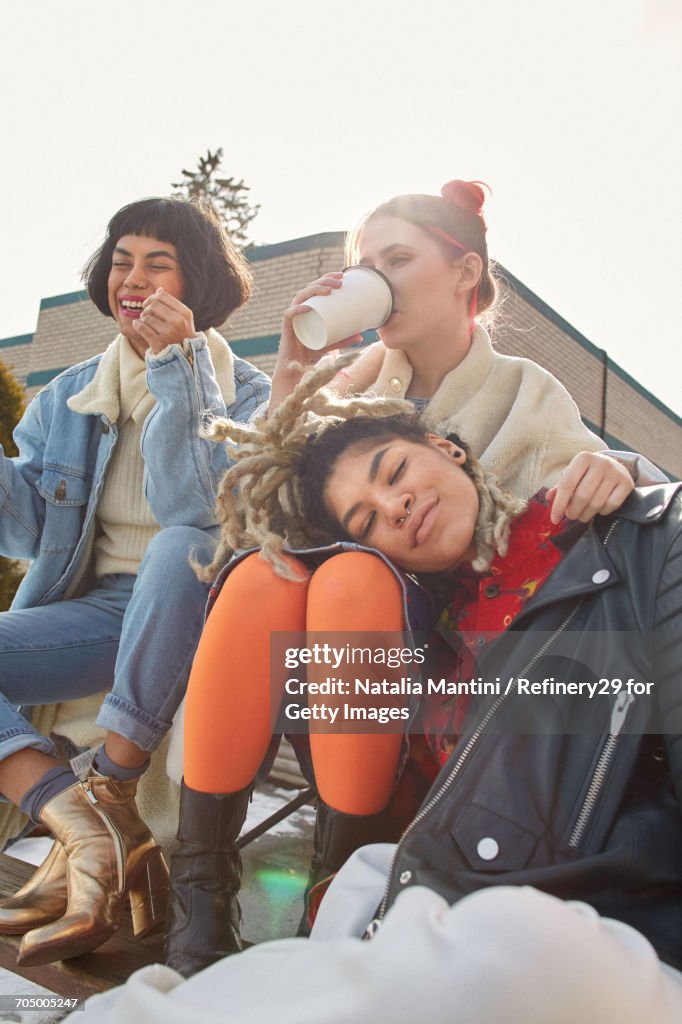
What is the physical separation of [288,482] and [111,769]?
520mm

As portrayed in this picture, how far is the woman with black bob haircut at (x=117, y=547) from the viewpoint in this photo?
3.75ft

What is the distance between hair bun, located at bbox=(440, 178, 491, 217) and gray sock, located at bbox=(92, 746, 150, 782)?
1.13 metres

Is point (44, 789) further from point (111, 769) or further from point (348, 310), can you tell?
point (348, 310)

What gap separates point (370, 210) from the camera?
152 cm

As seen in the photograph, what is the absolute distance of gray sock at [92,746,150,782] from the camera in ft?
4.05

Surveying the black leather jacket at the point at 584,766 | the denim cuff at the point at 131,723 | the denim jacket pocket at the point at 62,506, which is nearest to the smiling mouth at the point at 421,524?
the black leather jacket at the point at 584,766

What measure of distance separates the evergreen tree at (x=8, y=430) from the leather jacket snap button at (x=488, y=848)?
4.05m

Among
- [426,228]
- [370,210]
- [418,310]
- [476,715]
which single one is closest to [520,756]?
[476,715]

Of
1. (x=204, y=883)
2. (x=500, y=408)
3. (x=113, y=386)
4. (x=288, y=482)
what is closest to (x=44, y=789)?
(x=204, y=883)

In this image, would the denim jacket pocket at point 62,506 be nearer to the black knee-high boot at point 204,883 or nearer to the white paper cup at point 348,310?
the white paper cup at point 348,310

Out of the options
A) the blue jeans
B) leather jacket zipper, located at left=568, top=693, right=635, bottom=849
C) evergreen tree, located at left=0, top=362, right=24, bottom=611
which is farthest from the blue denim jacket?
evergreen tree, located at left=0, top=362, right=24, bottom=611

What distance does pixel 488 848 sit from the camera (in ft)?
2.48

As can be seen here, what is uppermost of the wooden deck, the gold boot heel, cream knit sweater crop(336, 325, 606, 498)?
cream knit sweater crop(336, 325, 606, 498)

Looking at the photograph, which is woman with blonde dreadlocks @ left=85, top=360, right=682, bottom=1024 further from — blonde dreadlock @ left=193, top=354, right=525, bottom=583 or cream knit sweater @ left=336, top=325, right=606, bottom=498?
cream knit sweater @ left=336, top=325, right=606, bottom=498
